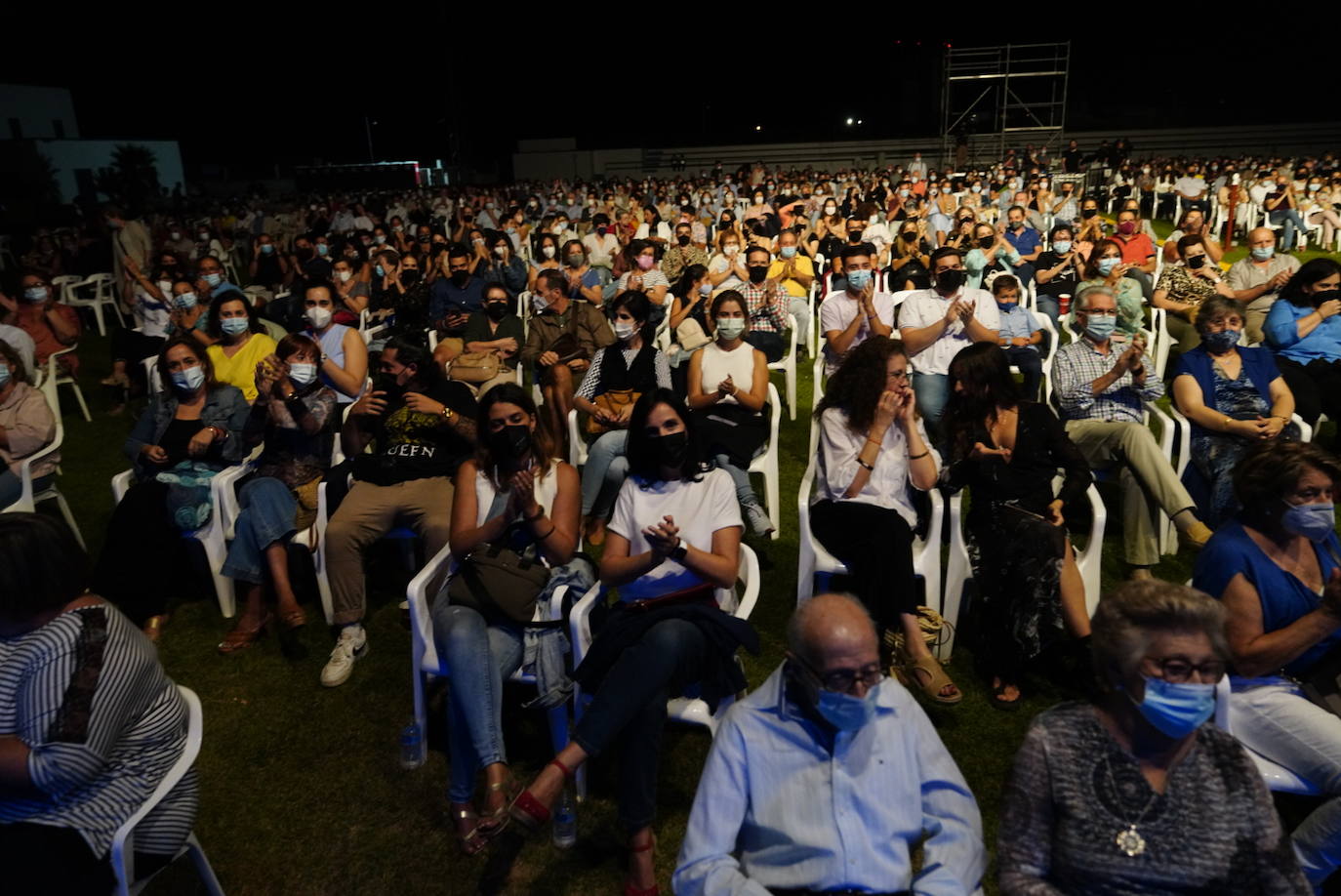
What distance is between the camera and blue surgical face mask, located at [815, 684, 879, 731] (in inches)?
76.7

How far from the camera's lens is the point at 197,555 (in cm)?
467

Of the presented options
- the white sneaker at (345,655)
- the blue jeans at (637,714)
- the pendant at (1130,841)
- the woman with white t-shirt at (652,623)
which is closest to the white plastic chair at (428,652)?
the woman with white t-shirt at (652,623)

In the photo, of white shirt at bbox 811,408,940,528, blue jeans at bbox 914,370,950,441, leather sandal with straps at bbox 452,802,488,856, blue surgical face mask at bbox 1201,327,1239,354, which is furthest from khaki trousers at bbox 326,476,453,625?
blue surgical face mask at bbox 1201,327,1239,354

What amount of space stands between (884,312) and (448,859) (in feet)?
15.3

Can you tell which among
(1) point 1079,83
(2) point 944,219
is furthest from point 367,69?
(2) point 944,219

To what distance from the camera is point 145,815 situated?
87.3 inches

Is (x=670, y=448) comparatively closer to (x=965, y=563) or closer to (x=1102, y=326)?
(x=965, y=563)

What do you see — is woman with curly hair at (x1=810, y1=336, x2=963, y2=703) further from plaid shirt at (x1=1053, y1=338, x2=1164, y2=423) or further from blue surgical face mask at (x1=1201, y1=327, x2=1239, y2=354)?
blue surgical face mask at (x1=1201, y1=327, x2=1239, y2=354)

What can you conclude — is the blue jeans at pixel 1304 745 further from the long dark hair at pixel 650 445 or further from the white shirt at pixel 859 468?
the long dark hair at pixel 650 445

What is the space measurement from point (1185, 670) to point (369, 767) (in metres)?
2.74

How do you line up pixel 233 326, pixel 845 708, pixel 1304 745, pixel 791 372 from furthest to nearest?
pixel 791 372 < pixel 233 326 < pixel 1304 745 < pixel 845 708

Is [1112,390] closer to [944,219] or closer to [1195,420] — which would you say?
[1195,420]

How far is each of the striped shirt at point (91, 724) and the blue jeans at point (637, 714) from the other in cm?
115

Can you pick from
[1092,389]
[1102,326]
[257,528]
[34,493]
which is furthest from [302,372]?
[1102,326]
